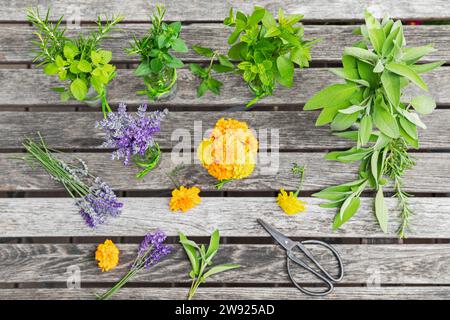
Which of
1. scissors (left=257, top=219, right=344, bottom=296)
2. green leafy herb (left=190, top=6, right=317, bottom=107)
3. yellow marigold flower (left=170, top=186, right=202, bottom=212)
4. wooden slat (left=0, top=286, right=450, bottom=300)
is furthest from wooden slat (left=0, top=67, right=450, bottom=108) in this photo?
wooden slat (left=0, top=286, right=450, bottom=300)

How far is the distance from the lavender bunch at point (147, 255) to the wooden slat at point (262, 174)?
5.3 inches

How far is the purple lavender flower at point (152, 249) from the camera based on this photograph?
108 centimetres

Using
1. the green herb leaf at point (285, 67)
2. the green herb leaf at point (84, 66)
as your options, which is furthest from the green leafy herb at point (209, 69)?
the green herb leaf at point (84, 66)

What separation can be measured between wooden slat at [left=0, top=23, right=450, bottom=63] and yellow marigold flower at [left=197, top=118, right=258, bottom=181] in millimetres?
297

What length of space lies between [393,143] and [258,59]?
408 millimetres

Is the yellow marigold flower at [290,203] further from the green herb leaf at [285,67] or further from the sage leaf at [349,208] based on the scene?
the green herb leaf at [285,67]

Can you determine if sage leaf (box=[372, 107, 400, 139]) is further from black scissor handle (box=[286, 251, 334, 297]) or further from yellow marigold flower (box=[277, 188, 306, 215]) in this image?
black scissor handle (box=[286, 251, 334, 297])

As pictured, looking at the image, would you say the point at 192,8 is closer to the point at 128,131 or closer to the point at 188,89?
the point at 188,89

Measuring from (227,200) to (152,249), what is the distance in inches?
9.3

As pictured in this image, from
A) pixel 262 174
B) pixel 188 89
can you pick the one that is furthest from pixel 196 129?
pixel 262 174

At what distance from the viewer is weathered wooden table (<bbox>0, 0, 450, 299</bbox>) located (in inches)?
43.8
